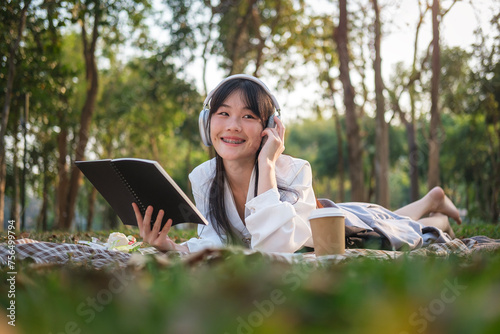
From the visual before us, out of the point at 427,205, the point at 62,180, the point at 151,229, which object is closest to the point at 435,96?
the point at 427,205

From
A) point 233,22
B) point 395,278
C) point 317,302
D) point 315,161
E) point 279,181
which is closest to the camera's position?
point 317,302

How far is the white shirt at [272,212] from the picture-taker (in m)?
3.36

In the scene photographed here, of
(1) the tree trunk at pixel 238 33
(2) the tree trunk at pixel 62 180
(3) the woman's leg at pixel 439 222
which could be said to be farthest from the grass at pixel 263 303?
(1) the tree trunk at pixel 238 33

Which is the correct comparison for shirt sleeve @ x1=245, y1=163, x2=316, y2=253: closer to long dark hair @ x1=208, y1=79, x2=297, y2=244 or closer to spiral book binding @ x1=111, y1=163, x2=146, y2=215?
long dark hair @ x1=208, y1=79, x2=297, y2=244

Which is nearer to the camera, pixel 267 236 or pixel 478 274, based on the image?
pixel 478 274

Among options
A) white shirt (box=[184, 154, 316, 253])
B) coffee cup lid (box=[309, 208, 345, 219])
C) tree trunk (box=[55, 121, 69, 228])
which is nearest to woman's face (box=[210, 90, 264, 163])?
white shirt (box=[184, 154, 316, 253])

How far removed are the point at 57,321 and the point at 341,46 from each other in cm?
1283

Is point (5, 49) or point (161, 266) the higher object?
point (5, 49)

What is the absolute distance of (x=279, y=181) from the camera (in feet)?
13.2

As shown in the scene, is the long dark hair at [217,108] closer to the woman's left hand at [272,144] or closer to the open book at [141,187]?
the woman's left hand at [272,144]

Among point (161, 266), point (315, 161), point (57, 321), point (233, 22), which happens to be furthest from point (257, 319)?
point (315, 161)

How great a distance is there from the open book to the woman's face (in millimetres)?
738

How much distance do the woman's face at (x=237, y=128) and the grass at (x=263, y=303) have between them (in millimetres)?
2748

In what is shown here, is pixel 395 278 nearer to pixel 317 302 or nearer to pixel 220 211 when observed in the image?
pixel 317 302
